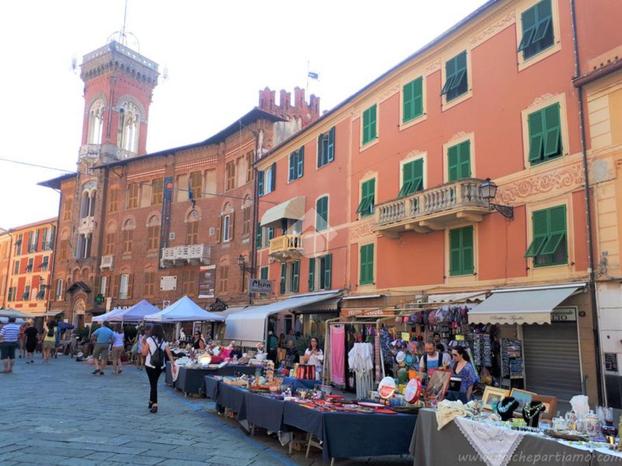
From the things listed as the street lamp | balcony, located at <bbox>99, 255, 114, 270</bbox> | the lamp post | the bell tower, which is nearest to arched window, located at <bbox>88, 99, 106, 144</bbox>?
the bell tower

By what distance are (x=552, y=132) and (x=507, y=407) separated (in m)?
8.88

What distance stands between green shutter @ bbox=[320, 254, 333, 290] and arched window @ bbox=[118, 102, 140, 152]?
27895mm

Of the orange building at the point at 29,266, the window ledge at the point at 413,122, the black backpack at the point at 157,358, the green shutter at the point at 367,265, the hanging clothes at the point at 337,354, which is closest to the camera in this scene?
the black backpack at the point at 157,358

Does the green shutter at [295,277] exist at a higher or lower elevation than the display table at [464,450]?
higher

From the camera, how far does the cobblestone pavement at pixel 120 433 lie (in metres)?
6.75

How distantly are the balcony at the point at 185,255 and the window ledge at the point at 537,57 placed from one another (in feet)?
70.2

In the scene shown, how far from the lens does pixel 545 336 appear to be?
12367 mm

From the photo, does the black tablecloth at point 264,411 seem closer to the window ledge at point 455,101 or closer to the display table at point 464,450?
the display table at point 464,450

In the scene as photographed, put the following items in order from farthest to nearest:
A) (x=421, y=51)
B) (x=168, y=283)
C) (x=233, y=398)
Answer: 1. (x=168, y=283)
2. (x=421, y=51)
3. (x=233, y=398)

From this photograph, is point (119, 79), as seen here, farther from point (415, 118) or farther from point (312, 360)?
point (312, 360)

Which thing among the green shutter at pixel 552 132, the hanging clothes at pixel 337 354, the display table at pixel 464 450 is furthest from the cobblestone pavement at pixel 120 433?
the green shutter at pixel 552 132

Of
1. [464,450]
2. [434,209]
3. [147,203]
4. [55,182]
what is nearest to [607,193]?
[434,209]

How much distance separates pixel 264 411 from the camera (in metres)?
7.89

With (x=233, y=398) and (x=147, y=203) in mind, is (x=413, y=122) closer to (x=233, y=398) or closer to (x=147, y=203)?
(x=233, y=398)
